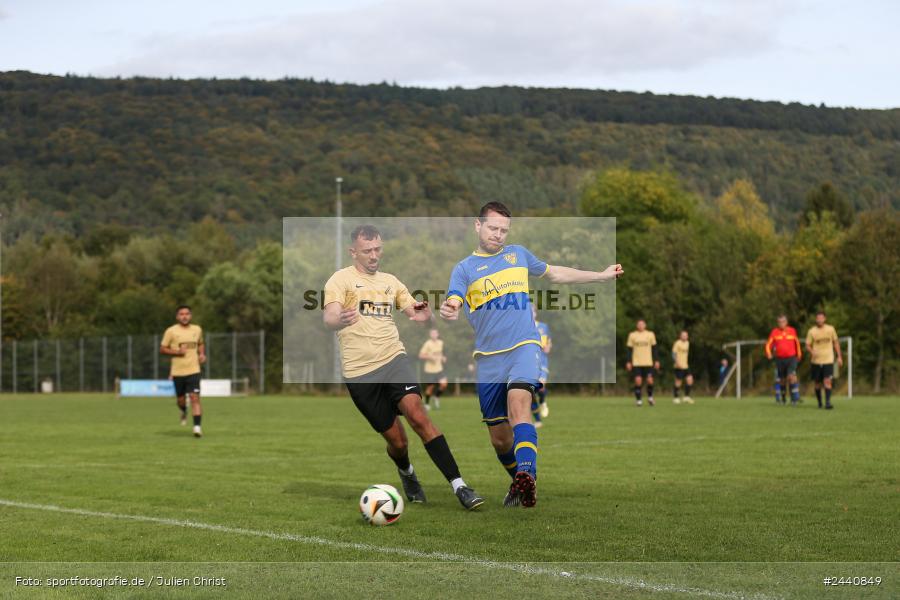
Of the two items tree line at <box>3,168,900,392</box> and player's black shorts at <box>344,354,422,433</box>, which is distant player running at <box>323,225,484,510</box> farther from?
tree line at <box>3,168,900,392</box>

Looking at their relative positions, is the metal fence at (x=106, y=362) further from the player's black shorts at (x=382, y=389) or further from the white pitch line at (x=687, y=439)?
the player's black shorts at (x=382, y=389)

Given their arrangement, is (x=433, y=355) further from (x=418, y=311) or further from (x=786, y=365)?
(x=418, y=311)

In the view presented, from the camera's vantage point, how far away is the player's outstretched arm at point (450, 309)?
9219 mm

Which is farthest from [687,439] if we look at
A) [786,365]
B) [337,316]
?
[786,365]

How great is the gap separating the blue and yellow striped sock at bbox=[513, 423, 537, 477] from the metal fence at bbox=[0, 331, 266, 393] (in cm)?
4887

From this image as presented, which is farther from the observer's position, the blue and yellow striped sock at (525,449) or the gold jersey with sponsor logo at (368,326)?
the gold jersey with sponsor logo at (368,326)

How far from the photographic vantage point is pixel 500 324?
9641 millimetres

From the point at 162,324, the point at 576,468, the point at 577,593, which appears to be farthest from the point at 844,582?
the point at 162,324

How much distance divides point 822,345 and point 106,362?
4998 cm

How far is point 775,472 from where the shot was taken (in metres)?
12.2

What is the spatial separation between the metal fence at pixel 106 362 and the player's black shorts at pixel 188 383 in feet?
119

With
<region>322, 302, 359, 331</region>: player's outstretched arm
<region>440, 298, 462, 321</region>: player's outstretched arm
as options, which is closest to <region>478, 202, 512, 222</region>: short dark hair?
<region>440, 298, 462, 321</region>: player's outstretched arm

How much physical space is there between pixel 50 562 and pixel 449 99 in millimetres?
123193

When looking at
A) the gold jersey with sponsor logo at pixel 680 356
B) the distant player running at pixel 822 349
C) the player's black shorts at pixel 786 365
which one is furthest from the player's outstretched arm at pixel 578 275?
the gold jersey with sponsor logo at pixel 680 356
